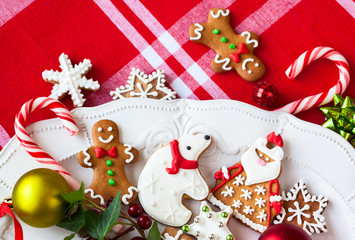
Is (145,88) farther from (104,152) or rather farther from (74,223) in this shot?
(74,223)

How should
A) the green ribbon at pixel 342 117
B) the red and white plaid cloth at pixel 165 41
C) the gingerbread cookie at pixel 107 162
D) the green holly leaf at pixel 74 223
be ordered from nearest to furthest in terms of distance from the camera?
1. the green holly leaf at pixel 74 223
2. the gingerbread cookie at pixel 107 162
3. the green ribbon at pixel 342 117
4. the red and white plaid cloth at pixel 165 41

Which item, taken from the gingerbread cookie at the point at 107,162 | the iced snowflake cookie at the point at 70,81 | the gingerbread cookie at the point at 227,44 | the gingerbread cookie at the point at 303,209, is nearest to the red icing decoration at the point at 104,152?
the gingerbread cookie at the point at 107,162

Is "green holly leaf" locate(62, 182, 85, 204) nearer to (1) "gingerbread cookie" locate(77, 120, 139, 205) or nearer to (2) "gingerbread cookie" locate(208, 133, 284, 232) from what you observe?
(1) "gingerbread cookie" locate(77, 120, 139, 205)

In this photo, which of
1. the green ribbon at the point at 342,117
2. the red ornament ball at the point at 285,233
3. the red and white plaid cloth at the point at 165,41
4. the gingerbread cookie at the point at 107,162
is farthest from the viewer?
the red and white plaid cloth at the point at 165,41

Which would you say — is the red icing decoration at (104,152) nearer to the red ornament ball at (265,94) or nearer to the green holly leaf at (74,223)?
the green holly leaf at (74,223)

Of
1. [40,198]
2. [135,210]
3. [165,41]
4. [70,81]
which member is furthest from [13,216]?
[165,41]

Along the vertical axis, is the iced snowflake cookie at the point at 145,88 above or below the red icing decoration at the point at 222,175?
above
